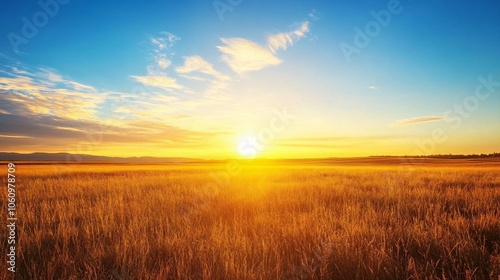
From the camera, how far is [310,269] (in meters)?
3.00

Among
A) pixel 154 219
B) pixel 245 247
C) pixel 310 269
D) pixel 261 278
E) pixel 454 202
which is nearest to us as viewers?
pixel 261 278

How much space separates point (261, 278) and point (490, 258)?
282 centimetres

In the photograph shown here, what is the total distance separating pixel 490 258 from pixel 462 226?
1429 millimetres

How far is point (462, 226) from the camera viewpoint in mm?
4406

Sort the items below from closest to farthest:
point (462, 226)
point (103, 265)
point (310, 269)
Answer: point (310, 269) → point (103, 265) → point (462, 226)

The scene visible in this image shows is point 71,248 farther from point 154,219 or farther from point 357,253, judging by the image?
point 357,253

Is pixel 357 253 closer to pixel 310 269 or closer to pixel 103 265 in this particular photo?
pixel 310 269

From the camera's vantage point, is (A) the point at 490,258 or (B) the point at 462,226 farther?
(B) the point at 462,226

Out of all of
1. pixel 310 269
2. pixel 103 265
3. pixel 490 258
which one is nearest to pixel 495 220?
pixel 490 258

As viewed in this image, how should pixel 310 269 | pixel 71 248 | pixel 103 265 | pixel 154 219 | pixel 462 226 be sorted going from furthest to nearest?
pixel 154 219
pixel 462 226
pixel 71 248
pixel 103 265
pixel 310 269

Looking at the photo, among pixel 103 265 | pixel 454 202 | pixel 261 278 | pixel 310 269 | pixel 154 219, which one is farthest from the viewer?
pixel 454 202

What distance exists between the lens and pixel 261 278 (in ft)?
9.09

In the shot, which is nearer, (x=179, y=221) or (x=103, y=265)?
(x=103, y=265)

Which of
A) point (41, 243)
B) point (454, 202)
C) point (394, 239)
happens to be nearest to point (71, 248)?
point (41, 243)
